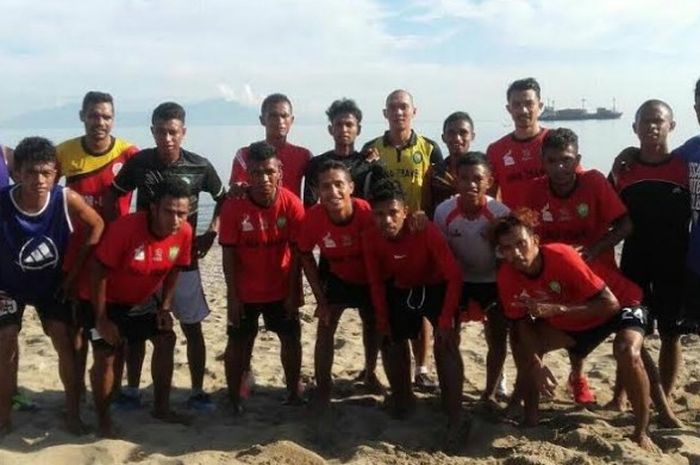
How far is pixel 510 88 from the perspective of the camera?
22.0ft

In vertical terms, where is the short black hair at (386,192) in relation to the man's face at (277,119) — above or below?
below

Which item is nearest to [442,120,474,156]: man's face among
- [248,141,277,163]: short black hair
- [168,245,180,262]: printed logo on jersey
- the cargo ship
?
[248,141,277,163]: short black hair

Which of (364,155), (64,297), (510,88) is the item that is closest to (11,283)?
(64,297)

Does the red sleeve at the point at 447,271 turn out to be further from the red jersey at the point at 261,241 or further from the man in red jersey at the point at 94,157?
the man in red jersey at the point at 94,157

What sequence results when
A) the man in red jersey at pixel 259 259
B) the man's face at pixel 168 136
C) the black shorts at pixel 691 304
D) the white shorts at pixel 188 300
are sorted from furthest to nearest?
the white shorts at pixel 188 300 < the man's face at pixel 168 136 < the man in red jersey at pixel 259 259 < the black shorts at pixel 691 304

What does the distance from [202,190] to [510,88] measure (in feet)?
9.08

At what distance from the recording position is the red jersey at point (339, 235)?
19.4 ft

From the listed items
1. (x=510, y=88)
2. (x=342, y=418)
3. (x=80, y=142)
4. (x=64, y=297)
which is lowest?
(x=342, y=418)

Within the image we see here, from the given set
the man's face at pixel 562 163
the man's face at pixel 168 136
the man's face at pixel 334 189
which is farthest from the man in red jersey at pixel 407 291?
the man's face at pixel 168 136

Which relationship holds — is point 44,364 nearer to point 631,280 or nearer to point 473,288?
point 473,288

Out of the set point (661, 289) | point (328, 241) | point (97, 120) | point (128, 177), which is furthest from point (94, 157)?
point (661, 289)

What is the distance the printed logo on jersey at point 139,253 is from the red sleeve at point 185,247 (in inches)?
11.1

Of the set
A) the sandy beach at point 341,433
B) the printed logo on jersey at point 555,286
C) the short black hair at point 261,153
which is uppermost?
the short black hair at point 261,153

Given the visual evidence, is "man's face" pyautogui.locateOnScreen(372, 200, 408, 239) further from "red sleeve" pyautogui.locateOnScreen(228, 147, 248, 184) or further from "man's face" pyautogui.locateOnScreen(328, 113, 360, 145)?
"red sleeve" pyautogui.locateOnScreen(228, 147, 248, 184)
